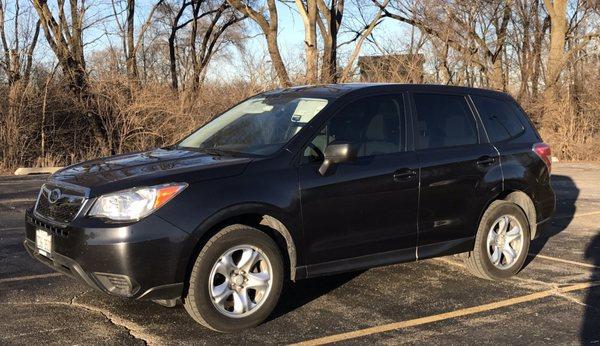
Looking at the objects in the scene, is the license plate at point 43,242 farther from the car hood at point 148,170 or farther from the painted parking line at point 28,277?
the painted parking line at point 28,277

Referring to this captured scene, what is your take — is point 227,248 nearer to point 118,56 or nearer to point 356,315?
point 356,315

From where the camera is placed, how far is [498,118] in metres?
6.30

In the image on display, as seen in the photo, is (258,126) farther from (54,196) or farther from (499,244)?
(499,244)

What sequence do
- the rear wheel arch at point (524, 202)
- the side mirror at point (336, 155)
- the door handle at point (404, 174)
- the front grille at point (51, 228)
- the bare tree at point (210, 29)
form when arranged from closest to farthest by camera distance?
the front grille at point (51, 228) → the side mirror at point (336, 155) → the door handle at point (404, 174) → the rear wheel arch at point (524, 202) → the bare tree at point (210, 29)

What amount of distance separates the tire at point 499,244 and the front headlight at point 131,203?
317cm

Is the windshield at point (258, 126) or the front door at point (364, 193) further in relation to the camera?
the windshield at point (258, 126)

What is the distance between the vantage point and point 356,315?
489 cm

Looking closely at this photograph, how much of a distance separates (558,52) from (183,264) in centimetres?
2420

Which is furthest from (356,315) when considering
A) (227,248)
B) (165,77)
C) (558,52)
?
(558,52)

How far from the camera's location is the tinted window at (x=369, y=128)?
5004 mm

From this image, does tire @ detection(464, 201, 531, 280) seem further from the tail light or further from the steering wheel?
A: the steering wheel

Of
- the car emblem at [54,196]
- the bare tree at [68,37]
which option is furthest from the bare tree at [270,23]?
the car emblem at [54,196]

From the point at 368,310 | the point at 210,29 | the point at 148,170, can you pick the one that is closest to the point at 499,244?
the point at 368,310

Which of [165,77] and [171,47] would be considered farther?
[171,47]
